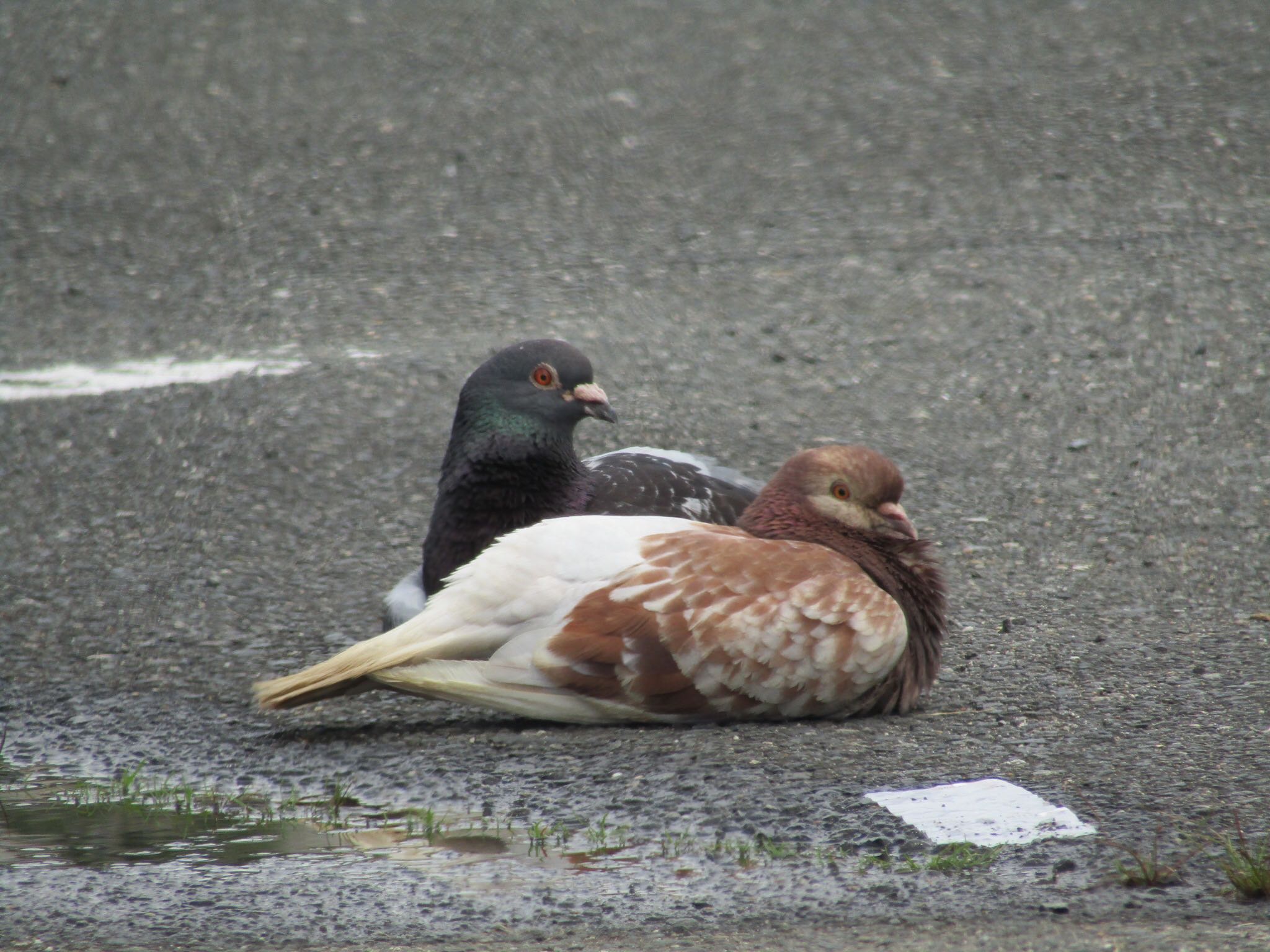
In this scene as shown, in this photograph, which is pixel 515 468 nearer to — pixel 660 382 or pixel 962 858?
pixel 962 858

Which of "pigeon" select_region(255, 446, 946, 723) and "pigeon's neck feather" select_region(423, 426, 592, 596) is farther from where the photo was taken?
"pigeon's neck feather" select_region(423, 426, 592, 596)

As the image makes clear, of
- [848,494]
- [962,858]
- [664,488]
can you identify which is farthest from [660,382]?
[962,858]

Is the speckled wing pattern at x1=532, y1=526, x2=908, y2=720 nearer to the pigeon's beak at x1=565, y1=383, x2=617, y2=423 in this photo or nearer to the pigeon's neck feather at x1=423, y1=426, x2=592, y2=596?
the pigeon's neck feather at x1=423, y1=426, x2=592, y2=596

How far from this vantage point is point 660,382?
7344mm

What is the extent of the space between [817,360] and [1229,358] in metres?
1.98

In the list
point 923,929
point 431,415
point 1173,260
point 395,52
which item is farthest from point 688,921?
point 395,52

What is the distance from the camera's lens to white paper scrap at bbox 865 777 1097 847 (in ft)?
10.5

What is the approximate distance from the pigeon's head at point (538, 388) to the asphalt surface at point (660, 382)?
917 millimetres

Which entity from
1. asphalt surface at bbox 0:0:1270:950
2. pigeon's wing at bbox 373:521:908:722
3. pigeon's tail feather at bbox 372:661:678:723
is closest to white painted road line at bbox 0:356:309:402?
Result: asphalt surface at bbox 0:0:1270:950

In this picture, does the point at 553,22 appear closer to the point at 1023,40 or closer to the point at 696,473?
the point at 1023,40

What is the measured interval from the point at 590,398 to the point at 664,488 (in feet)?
1.37

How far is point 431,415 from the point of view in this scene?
6.94 metres

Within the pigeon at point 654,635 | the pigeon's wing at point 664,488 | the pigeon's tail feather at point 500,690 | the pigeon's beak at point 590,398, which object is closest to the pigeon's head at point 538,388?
the pigeon's beak at point 590,398

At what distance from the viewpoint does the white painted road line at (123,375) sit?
7434 millimetres
